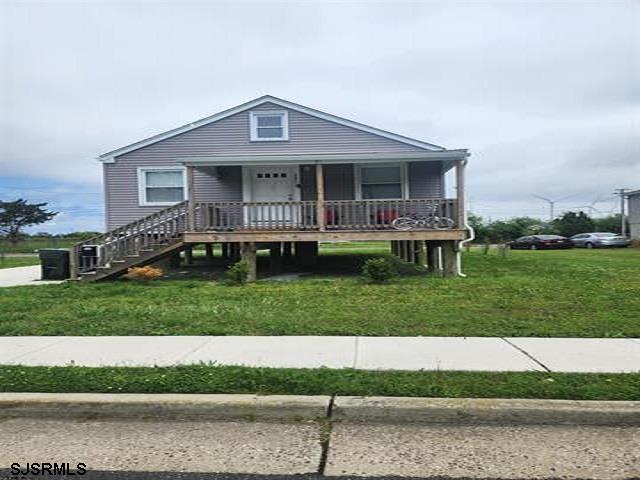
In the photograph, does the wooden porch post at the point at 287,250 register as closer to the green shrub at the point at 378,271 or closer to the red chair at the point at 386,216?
the red chair at the point at 386,216

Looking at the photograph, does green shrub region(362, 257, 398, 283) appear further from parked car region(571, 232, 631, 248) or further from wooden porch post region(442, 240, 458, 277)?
parked car region(571, 232, 631, 248)

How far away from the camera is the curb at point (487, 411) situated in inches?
161

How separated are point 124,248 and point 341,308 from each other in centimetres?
753

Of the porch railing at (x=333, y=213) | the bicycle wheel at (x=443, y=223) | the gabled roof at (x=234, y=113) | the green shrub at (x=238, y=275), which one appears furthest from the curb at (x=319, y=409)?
the gabled roof at (x=234, y=113)

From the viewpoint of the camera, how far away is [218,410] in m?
4.33

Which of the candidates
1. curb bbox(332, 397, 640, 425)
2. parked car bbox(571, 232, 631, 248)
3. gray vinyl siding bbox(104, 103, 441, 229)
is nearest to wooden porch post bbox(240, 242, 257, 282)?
gray vinyl siding bbox(104, 103, 441, 229)

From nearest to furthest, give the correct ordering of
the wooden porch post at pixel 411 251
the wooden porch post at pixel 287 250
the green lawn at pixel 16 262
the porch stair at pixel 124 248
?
the porch stair at pixel 124 248 → the wooden porch post at pixel 411 251 → the wooden porch post at pixel 287 250 → the green lawn at pixel 16 262

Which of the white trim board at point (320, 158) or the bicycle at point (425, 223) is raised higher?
the white trim board at point (320, 158)

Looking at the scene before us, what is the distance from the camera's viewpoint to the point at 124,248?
13.8 metres

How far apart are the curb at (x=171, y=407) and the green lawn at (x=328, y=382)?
0.59 ft

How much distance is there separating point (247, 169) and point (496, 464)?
1453 cm

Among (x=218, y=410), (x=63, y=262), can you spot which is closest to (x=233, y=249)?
(x=63, y=262)

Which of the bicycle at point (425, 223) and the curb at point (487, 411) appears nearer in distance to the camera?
the curb at point (487, 411)

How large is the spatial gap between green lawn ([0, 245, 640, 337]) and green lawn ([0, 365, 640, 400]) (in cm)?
193
